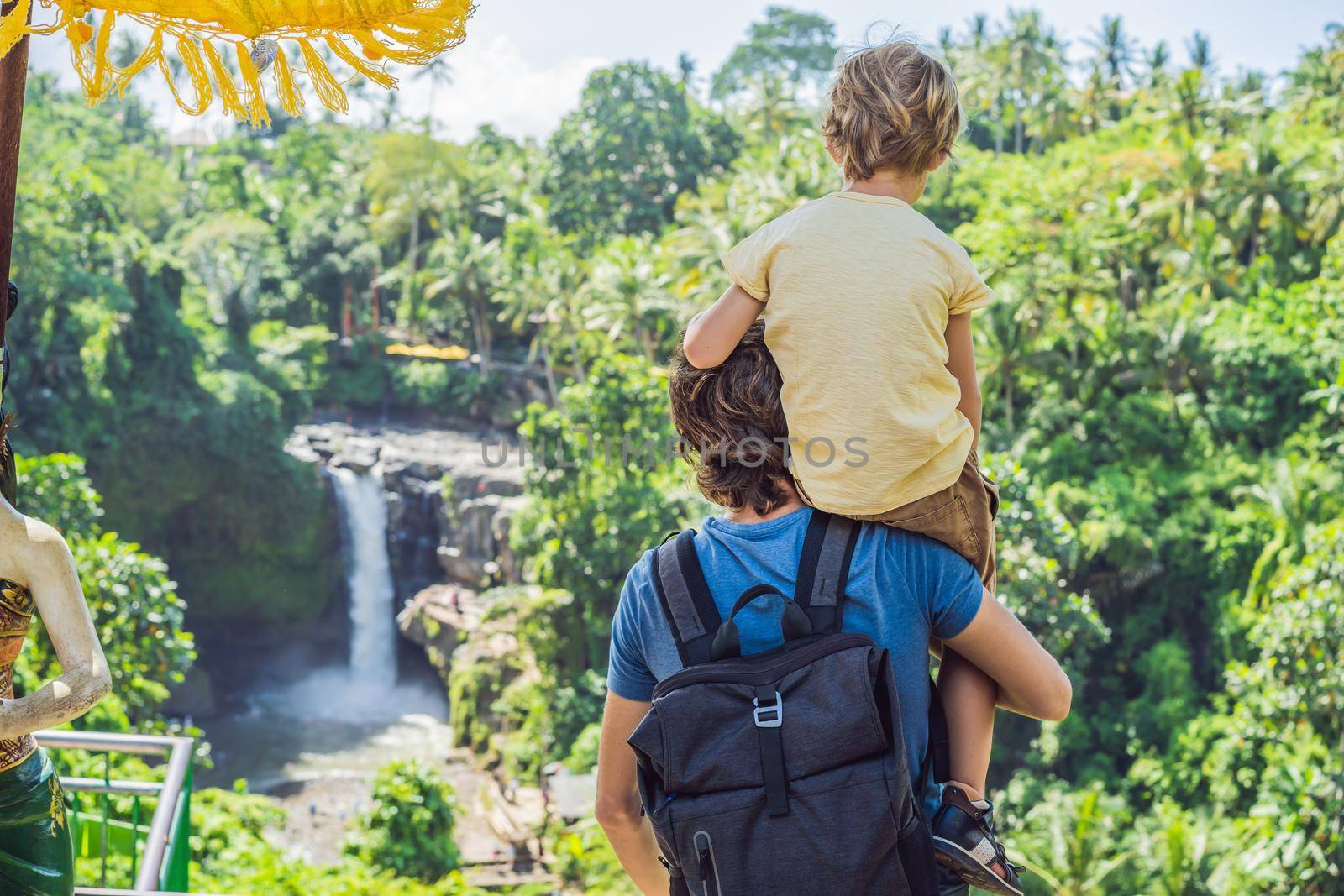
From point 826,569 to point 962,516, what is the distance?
0.21m

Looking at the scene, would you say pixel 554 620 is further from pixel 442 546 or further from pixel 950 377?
pixel 950 377

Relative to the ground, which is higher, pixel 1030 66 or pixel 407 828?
pixel 1030 66

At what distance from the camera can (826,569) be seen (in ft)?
4.55

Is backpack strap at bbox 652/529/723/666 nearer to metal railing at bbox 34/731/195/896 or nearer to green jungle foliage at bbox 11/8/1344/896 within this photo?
metal railing at bbox 34/731/195/896

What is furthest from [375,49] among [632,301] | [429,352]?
[429,352]

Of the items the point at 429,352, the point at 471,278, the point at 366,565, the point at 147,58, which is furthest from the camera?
the point at 429,352

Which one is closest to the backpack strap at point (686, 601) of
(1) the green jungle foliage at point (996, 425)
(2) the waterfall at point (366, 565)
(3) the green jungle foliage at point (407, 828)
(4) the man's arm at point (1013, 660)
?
(4) the man's arm at point (1013, 660)

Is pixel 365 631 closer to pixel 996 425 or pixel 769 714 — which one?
pixel 996 425

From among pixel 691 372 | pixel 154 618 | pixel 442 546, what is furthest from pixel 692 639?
pixel 442 546

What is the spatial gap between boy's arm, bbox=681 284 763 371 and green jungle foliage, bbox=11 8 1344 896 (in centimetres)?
790

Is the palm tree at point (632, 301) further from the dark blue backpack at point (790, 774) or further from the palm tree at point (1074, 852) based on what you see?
the dark blue backpack at point (790, 774)

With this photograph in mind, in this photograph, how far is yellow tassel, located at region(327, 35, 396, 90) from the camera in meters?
1.76

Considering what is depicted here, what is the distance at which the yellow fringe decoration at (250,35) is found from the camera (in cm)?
170

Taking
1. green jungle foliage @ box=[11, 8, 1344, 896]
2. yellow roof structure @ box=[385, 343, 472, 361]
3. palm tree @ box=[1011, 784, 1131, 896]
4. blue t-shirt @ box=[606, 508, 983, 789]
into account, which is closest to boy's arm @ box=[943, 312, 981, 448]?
blue t-shirt @ box=[606, 508, 983, 789]
